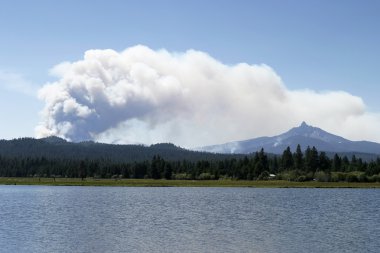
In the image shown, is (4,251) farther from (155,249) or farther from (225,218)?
(225,218)

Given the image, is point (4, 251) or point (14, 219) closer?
point (4, 251)

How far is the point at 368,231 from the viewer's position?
63500 mm

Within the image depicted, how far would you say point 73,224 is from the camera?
70.6 meters

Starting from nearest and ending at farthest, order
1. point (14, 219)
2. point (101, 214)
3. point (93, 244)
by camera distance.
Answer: point (93, 244) < point (14, 219) < point (101, 214)

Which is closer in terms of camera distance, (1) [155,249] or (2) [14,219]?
(1) [155,249]

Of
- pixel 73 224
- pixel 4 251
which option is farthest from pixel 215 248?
pixel 73 224

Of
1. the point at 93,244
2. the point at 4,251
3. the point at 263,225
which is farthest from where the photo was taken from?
the point at 263,225

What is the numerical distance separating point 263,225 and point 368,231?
1320cm

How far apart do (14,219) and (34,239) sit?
847 inches

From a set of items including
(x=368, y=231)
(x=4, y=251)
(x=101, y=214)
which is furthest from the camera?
(x=101, y=214)

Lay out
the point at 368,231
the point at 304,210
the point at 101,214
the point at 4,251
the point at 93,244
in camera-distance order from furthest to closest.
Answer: the point at 304,210 < the point at 101,214 < the point at 368,231 < the point at 93,244 < the point at 4,251

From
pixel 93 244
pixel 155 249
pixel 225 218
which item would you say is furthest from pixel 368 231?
pixel 93 244

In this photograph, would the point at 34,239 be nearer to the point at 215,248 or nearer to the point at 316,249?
the point at 215,248

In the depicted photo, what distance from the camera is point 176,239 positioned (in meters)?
56.2
